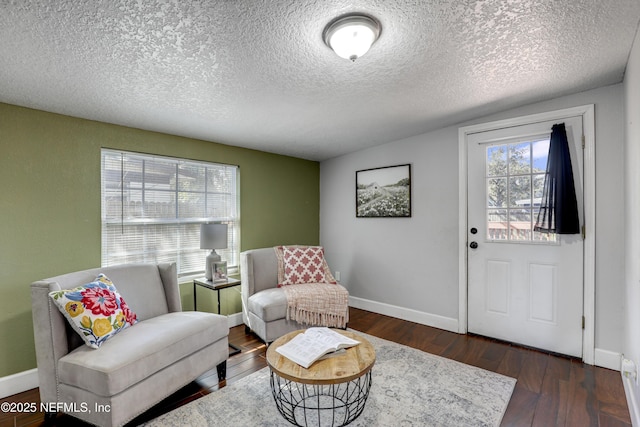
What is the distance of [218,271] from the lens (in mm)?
2965

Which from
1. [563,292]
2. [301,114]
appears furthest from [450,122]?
[563,292]

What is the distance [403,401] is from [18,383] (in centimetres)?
271

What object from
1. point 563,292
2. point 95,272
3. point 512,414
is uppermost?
point 95,272

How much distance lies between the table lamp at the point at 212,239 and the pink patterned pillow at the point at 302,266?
0.70 meters

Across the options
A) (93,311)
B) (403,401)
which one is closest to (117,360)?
(93,311)

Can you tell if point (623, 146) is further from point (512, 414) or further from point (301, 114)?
point (301, 114)

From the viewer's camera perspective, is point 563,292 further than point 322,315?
No

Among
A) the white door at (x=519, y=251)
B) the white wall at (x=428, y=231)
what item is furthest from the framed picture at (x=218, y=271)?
the white door at (x=519, y=251)

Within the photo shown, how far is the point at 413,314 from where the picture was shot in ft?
11.3

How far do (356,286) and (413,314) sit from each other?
0.85 metres

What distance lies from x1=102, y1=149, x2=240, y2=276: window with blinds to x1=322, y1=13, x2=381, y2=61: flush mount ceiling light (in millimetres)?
2196

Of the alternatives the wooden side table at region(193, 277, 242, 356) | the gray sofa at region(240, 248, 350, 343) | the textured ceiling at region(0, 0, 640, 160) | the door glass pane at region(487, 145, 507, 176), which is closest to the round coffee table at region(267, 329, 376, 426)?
the gray sofa at region(240, 248, 350, 343)

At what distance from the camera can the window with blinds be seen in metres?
2.67

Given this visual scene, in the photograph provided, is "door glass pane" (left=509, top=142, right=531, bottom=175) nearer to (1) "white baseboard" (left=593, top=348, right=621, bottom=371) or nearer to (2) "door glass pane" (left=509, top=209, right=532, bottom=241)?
(2) "door glass pane" (left=509, top=209, right=532, bottom=241)
